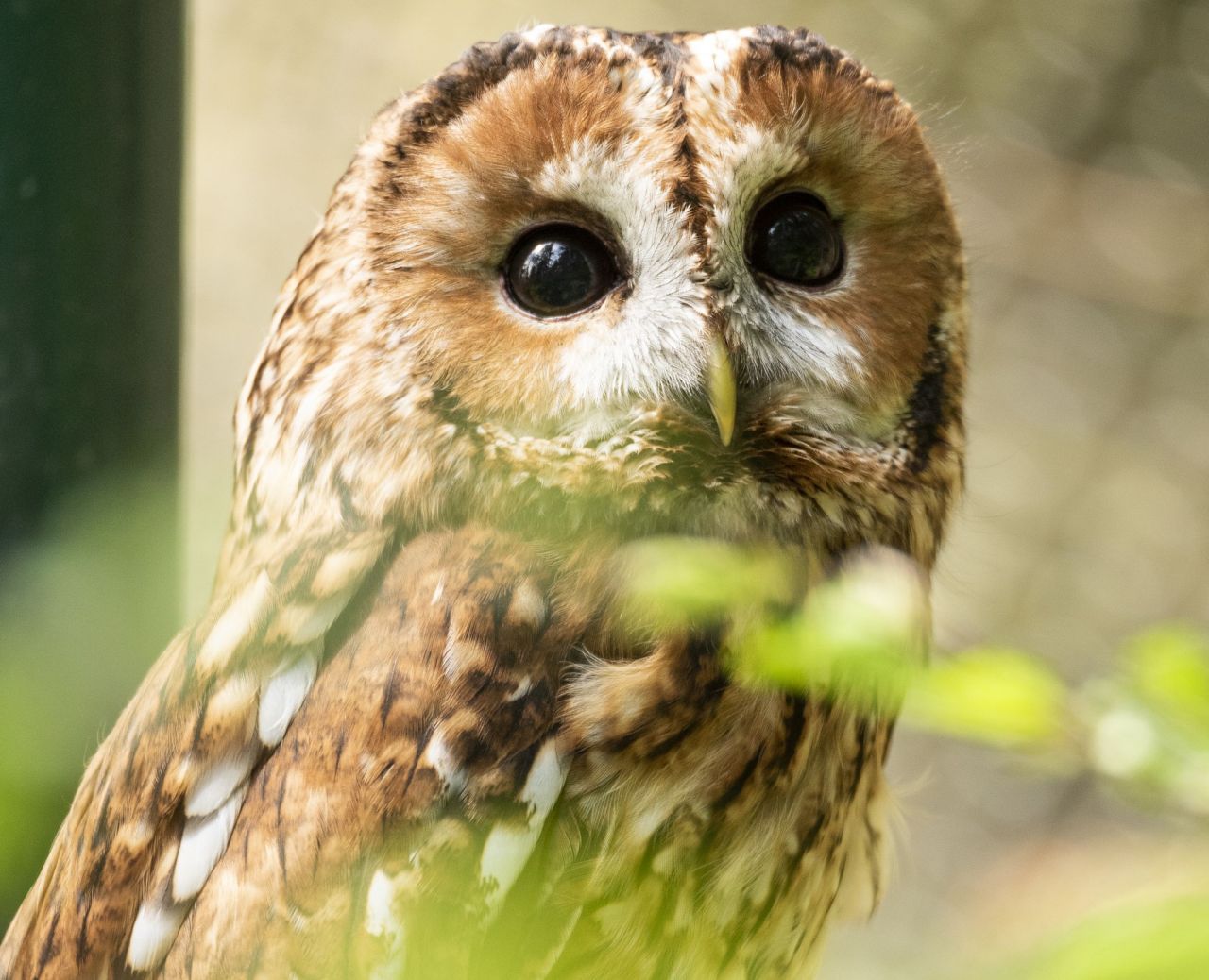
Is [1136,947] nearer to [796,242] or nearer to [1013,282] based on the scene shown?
[796,242]

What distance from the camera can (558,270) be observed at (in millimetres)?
1183

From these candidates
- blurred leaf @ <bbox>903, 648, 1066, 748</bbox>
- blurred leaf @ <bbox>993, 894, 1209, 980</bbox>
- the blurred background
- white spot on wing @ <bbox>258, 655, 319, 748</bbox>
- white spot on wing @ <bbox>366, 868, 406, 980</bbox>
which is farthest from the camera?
the blurred background

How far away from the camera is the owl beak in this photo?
1.12 m

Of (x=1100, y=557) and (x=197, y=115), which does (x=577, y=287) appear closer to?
(x=1100, y=557)

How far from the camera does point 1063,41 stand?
10.8ft

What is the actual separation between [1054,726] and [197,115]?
3.74 metres

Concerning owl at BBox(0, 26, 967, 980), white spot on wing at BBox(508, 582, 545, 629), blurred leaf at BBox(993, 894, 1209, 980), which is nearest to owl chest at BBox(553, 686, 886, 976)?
owl at BBox(0, 26, 967, 980)

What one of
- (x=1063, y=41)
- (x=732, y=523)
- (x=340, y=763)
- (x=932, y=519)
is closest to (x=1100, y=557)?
(x=1063, y=41)

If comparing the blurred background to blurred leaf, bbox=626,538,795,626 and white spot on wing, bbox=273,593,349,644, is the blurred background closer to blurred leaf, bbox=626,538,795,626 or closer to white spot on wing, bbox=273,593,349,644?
white spot on wing, bbox=273,593,349,644

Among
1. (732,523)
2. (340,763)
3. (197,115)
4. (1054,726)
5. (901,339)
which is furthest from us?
(197,115)

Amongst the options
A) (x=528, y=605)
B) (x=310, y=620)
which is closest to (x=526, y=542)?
(x=528, y=605)

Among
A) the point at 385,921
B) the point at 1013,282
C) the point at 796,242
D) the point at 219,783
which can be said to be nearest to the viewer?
the point at 385,921

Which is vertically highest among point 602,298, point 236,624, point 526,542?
point 602,298

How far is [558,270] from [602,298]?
0.05 m
